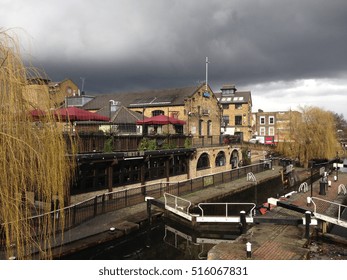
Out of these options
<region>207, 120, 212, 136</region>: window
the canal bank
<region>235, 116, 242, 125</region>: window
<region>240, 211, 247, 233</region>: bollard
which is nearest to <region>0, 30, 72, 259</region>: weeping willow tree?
the canal bank

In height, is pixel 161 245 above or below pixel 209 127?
below

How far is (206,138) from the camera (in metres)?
30.5

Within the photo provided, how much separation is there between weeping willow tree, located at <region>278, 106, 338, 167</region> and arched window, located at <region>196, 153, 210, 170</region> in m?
12.1

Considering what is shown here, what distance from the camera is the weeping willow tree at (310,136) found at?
32.7 m

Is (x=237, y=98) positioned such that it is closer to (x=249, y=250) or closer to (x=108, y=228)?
(x=108, y=228)

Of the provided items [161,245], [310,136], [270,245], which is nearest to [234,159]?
[310,136]

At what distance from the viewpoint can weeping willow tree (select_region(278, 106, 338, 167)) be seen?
32688 mm

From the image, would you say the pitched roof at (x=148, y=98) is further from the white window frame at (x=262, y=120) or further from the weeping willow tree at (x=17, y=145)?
the white window frame at (x=262, y=120)

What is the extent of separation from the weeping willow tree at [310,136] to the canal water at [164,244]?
73.5 ft

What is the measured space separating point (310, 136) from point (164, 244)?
26.4 metres

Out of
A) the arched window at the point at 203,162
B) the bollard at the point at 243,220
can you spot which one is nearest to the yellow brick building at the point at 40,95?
the bollard at the point at 243,220

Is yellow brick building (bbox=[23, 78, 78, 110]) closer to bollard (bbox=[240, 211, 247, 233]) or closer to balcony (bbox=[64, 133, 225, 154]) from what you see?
balcony (bbox=[64, 133, 225, 154])

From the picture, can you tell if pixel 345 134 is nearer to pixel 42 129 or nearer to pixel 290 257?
pixel 290 257

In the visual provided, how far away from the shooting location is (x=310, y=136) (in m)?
32.9
